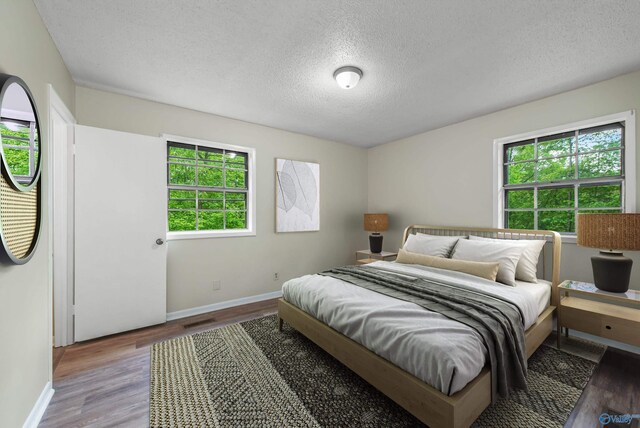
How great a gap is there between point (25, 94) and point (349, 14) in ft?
6.39

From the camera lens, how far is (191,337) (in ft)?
8.63

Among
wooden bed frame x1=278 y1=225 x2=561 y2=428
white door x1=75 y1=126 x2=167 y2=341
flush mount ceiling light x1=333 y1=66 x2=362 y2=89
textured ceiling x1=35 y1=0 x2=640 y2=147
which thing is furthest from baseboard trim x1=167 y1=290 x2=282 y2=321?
flush mount ceiling light x1=333 y1=66 x2=362 y2=89

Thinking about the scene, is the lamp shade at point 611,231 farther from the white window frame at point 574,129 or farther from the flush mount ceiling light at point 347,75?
the flush mount ceiling light at point 347,75

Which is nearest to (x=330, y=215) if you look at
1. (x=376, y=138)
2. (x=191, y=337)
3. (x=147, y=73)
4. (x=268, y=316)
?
(x=376, y=138)

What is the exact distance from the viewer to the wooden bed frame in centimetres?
130

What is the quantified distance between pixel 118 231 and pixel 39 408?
1.53 m

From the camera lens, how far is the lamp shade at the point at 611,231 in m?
2.05

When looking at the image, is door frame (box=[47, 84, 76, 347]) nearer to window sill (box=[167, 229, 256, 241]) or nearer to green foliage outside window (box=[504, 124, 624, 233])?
window sill (box=[167, 229, 256, 241])

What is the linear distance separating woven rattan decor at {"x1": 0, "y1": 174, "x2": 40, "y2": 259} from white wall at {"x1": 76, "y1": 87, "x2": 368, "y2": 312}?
5.16 ft

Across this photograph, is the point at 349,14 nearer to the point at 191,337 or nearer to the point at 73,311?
the point at 191,337

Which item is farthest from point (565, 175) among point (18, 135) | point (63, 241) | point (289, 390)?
point (63, 241)

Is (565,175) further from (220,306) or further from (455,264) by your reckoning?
(220,306)

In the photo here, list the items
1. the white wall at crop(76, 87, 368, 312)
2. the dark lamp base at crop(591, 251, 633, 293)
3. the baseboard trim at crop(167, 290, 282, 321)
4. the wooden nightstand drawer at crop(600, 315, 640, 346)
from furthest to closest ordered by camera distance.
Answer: the baseboard trim at crop(167, 290, 282, 321) < the white wall at crop(76, 87, 368, 312) < the dark lamp base at crop(591, 251, 633, 293) < the wooden nightstand drawer at crop(600, 315, 640, 346)

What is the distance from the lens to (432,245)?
3289mm
